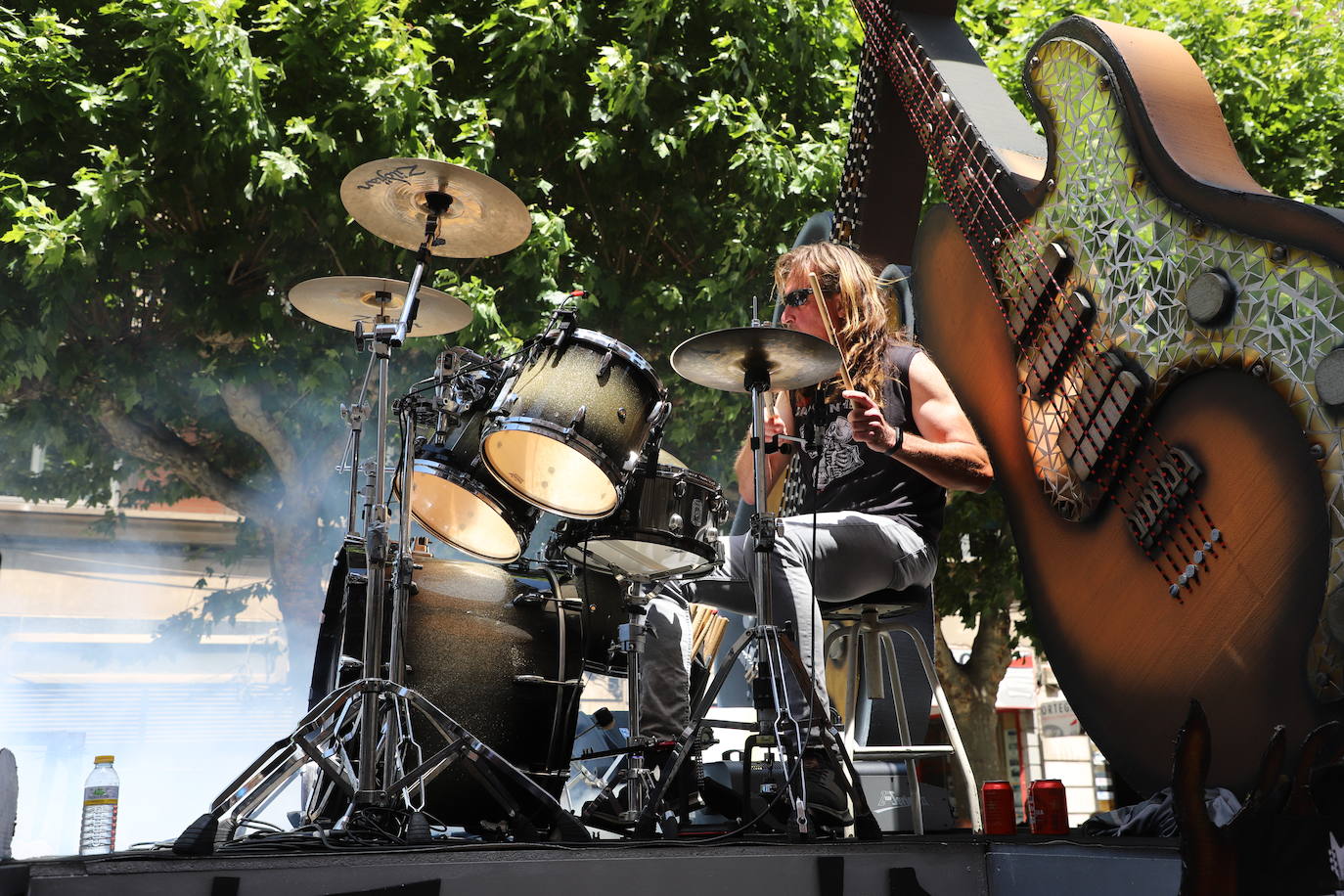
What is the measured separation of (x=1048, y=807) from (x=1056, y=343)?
53.3 inches

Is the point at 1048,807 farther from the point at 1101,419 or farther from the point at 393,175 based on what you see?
the point at 393,175

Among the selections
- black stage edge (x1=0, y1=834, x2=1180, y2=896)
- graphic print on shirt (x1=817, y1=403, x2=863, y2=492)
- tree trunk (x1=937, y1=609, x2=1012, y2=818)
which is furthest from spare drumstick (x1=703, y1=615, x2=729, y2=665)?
tree trunk (x1=937, y1=609, x2=1012, y2=818)

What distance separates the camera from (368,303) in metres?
4.03

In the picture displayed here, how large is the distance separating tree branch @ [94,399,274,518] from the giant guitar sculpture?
6.01 metres

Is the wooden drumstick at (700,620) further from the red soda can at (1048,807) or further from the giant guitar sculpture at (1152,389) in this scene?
the red soda can at (1048,807)

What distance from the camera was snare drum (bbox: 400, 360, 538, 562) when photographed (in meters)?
3.74

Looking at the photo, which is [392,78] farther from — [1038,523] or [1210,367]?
[1210,367]

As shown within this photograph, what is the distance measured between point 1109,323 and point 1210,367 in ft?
1.42

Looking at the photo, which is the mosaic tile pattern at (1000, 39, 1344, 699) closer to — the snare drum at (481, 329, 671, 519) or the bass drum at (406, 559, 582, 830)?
the snare drum at (481, 329, 671, 519)

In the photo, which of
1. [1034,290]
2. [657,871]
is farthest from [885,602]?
[657,871]

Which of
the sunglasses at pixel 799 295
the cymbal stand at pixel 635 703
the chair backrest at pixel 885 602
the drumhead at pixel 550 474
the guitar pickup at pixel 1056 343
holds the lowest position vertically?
the cymbal stand at pixel 635 703

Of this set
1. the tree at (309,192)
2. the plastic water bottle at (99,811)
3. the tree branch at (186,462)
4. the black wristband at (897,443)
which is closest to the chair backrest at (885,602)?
the black wristband at (897,443)

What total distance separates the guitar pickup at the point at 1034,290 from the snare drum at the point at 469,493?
174cm

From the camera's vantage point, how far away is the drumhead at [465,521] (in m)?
4.05
